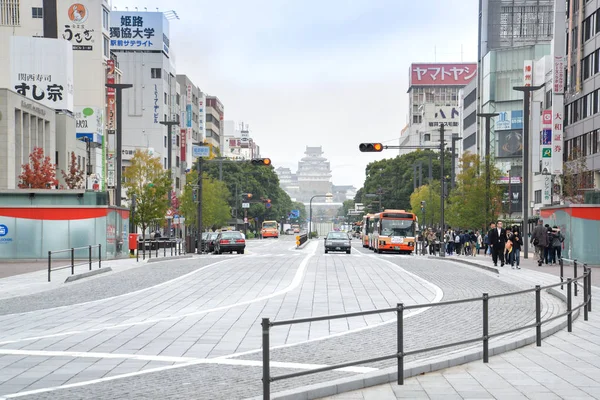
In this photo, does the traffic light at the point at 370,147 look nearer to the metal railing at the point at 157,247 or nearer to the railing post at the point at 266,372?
the metal railing at the point at 157,247

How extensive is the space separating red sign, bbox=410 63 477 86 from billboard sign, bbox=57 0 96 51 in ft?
385

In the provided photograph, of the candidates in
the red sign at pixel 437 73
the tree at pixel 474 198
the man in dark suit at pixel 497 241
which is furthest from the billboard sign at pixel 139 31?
the red sign at pixel 437 73

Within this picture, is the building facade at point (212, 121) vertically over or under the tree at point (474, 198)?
over

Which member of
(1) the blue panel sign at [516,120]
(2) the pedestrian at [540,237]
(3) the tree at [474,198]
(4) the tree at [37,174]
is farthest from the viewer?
(1) the blue panel sign at [516,120]

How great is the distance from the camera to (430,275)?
30.1 m

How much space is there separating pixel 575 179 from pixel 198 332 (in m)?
49.7

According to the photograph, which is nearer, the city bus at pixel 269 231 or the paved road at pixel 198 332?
the paved road at pixel 198 332

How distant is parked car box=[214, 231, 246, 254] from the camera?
180 feet

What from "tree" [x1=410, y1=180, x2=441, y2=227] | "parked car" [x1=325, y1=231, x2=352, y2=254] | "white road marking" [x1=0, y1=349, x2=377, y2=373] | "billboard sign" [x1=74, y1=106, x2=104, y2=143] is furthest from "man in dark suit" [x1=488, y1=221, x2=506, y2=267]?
"tree" [x1=410, y1=180, x2=441, y2=227]

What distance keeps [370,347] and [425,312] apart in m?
1.13

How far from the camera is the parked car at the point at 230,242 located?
55.0 m

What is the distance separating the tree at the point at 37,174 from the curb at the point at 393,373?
154 feet

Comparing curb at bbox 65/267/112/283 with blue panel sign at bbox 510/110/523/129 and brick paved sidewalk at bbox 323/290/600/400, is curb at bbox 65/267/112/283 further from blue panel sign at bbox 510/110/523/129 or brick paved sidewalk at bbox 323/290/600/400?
blue panel sign at bbox 510/110/523/129

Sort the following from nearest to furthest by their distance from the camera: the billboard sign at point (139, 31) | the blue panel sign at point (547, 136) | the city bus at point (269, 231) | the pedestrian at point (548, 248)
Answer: the pedestrian at point (548, 248) < the blue panel sign at point (547, 136) < the billboard sign at point (139, 31) < the city bus at point (269, 231)
